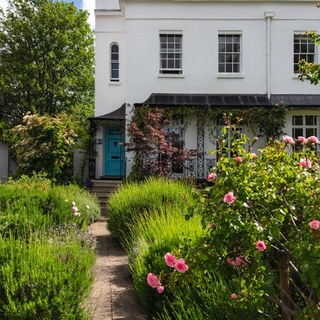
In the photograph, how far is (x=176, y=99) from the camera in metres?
16.7

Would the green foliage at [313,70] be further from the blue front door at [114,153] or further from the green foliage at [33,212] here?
the blue front door at [114,153]

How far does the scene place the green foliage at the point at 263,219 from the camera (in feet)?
9.44

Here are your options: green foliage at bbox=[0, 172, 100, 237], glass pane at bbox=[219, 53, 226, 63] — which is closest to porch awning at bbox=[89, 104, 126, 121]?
glass pane at bbox=[219, 53, 226, 63]

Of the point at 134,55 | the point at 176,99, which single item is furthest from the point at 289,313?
the point at 134,55

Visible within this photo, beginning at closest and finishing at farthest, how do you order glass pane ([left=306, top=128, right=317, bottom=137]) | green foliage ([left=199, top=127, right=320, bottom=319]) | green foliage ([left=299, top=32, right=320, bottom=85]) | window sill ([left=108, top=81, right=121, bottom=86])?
green foliage ([left=199, top=127, right=320, bottom=319]) → green foliage ([left=299, top=32, right=320, bottom=85]) → glass pane ([left=306, top=128, right=317, bottom=137]) → window sill ([left=108, top=81, right=121, bottom=86])

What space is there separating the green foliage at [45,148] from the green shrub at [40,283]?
11.5m

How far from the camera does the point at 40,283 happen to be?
3.90 m

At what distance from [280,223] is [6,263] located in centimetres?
262

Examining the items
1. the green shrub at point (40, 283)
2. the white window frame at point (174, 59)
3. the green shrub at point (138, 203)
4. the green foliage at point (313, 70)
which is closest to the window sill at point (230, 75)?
the white window frame at point (174, 59)

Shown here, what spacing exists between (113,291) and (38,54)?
73.6ft

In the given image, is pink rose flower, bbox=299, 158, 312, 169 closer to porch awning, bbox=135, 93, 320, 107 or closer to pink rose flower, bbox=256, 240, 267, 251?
pink rose flower, bbox=256, 240, 267, 251

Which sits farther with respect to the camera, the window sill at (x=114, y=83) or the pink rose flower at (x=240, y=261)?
the window sill at (x=114, y=83)

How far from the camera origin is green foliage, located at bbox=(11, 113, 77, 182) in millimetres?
15752

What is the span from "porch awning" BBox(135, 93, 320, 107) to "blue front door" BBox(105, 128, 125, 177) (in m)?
3.04
